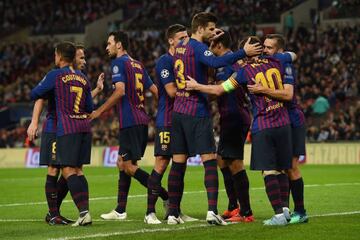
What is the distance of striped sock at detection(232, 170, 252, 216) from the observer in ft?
37.4

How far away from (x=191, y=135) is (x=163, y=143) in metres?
0.92

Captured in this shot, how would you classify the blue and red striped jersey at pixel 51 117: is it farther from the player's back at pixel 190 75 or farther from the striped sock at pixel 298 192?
the striped sock at pixel 298 192

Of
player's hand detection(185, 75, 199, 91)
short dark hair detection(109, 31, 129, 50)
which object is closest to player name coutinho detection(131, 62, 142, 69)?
short dark hair detection(109, 31, 129, 50)

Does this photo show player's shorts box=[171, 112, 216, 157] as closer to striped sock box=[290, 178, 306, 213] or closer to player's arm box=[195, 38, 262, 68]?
player's arm box=[195, 38, 262, 68]

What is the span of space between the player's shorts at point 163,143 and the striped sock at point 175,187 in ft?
1.84

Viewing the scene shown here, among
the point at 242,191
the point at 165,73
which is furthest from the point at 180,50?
the point at 242,191

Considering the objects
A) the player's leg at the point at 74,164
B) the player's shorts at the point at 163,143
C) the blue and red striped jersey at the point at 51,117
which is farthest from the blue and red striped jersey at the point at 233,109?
the blue and red striped jersey at the point at 51,117

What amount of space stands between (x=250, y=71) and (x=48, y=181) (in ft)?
10.6

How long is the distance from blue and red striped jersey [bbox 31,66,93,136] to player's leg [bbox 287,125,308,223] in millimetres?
2675

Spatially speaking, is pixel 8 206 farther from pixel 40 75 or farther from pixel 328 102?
pixel 40 75

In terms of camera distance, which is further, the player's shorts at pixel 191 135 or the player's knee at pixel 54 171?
the player's knee at pixel 54 171

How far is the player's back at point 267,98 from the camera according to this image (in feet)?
34.5

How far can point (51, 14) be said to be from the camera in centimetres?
5169

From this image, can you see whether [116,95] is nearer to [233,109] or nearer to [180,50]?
[180,50]
